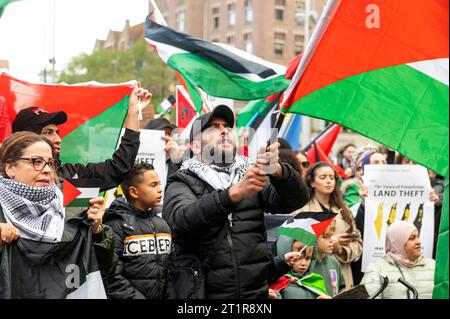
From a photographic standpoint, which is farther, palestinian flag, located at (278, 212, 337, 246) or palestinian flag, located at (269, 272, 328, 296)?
palestinian flag, located at (269, 272, 328, 296)

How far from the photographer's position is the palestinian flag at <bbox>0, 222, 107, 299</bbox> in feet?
11.8

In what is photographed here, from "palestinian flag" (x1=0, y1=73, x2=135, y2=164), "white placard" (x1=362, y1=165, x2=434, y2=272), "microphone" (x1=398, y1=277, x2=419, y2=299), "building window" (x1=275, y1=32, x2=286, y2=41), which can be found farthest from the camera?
"building window" (x1=275, y1=32, x2=286, y2=41)

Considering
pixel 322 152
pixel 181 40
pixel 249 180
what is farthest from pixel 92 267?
pixel 322 152

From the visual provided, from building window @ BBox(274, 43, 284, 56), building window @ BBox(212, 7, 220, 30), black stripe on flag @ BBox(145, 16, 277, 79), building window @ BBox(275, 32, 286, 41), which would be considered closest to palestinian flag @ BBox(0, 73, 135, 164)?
black stripe on flag @ BBox(145, 16, 277, 79)

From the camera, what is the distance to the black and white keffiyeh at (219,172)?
4285 millimetres

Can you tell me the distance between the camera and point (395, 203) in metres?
7.02

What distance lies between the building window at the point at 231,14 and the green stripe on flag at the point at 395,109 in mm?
55672

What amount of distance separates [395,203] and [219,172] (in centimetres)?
311

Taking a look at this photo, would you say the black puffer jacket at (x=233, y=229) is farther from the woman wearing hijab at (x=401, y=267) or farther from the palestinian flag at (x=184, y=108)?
the palestinian flag at (x=184, y=108)

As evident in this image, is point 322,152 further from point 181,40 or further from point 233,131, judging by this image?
point 233,131

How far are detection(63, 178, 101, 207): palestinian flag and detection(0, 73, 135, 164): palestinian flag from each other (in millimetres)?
1358

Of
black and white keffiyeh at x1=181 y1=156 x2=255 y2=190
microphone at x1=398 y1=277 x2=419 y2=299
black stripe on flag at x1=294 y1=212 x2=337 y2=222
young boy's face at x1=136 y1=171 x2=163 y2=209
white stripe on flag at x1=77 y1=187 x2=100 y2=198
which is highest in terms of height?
black and white keffiyeh at x1=181 y1=156 x2=255 y2=190

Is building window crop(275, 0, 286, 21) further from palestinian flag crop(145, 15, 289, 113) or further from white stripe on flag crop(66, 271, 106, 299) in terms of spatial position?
white stripe on flag crop(66, 271, 106, 299)
